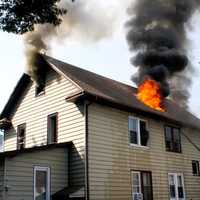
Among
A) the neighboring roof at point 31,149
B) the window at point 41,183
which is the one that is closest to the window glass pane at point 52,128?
the neighboring roof at point 31,149

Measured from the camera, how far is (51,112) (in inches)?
745

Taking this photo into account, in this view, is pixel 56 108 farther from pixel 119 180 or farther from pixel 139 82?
pixel 139 82

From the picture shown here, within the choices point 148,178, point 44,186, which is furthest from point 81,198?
point 148,178

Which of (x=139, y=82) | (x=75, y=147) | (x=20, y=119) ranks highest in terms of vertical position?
(x=139, y=82)

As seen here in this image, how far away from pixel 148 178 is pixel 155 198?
1.03 meters

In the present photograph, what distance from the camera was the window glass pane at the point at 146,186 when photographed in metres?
18.7

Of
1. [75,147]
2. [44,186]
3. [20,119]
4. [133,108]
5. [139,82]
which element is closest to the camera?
[44,186]

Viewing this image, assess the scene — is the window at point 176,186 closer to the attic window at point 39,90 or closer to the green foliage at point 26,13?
the attic window at point 39,90

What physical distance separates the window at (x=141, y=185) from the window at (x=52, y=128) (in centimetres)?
417

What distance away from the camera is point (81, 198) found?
15875 millimetres

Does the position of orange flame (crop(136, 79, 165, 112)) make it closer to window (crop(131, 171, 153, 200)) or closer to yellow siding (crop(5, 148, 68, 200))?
window (crop(131, 171, 153, 200))

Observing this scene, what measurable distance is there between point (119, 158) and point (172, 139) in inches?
199

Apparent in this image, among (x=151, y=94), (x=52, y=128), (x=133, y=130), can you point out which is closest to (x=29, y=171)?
(x=52, y=128)

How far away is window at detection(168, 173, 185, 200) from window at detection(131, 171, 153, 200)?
6.33ft
